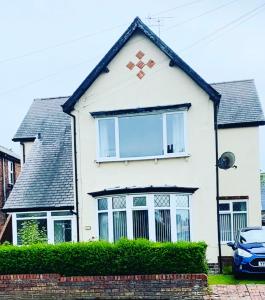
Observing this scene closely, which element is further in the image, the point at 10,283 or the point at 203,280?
the point at 10,283

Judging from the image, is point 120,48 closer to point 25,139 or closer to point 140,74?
point 140,74

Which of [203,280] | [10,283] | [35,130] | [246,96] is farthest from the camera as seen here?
[35,130]

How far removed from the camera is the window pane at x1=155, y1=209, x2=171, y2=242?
58.5 feet

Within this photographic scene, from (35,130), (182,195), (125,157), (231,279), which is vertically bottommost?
(231,279)

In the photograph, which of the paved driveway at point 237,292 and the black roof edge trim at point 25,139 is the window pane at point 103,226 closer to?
the paved driveway at point 237,292

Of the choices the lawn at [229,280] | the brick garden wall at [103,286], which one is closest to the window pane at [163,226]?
the lawn at [229,280]

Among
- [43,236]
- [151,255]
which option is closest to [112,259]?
[151,255]

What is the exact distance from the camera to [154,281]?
13.3 metres

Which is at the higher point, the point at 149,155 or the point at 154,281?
the point at 149,155

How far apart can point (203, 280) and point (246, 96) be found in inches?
499

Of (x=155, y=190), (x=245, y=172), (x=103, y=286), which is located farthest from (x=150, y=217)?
(x=245, y=172)

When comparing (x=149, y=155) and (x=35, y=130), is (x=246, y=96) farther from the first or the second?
(x=35, y=130)

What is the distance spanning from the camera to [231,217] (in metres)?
21.5

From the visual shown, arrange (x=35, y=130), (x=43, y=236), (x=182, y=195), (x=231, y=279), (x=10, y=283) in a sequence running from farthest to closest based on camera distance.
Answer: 1. (x=35, y=130)
2. (x=43, y=236)
3. (x=182, y=195)
4. (x=231, y=279)
5. (x=10, y=283)
